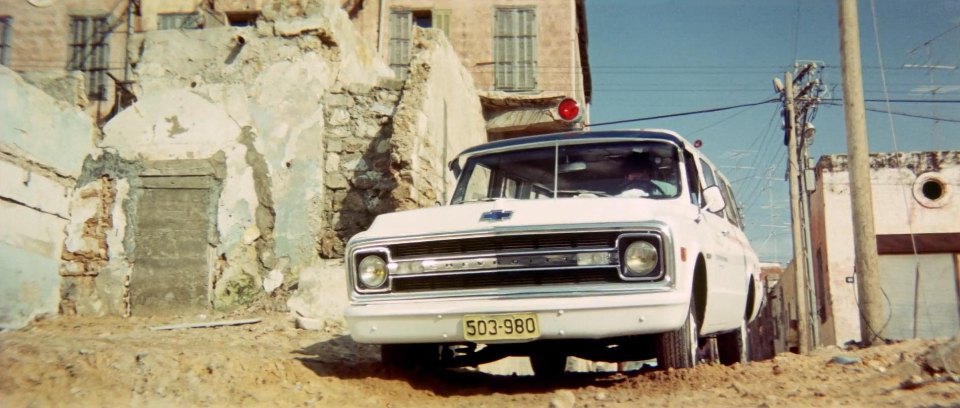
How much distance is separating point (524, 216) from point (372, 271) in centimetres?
98

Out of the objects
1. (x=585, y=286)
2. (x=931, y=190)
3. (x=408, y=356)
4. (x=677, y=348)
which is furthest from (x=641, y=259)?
(x=931, y=190)

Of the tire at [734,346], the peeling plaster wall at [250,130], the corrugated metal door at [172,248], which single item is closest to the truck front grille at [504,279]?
the tire at [734,346]

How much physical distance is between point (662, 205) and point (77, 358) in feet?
12.2

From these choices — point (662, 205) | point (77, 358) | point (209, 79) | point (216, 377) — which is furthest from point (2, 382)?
point (209, 79)

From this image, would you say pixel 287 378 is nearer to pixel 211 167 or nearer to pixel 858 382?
pixel 858 382

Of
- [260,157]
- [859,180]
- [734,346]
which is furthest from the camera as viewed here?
[260,157]

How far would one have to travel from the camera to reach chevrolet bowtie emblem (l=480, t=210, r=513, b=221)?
4505mm

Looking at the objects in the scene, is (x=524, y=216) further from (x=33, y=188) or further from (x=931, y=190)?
(x=931, y=190)

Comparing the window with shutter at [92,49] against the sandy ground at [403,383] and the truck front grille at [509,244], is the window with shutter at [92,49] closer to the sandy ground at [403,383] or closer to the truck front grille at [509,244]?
the sandy ground at [403,383]

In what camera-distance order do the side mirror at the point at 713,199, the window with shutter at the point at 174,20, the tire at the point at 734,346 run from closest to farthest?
the side mirror at the point at 713,199, the tire at the point at 734,346, the window with shutter at the point at 174,20

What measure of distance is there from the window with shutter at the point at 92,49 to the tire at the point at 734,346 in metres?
16.7

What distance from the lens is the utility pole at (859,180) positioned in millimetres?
8852

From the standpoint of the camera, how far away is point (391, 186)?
934 centimetres

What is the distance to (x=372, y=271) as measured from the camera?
477 centimetres
